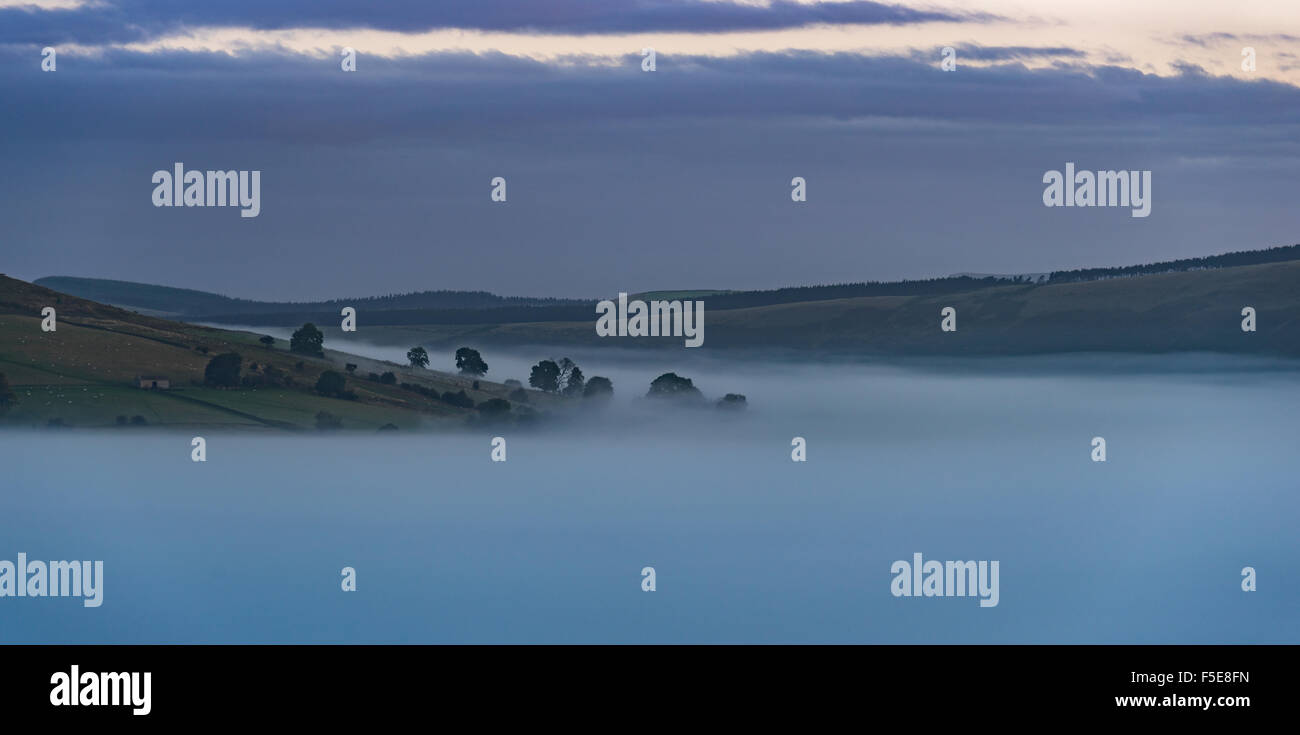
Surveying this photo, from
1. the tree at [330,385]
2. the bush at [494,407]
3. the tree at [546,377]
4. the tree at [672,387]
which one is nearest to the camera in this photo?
the tree at [330,385]

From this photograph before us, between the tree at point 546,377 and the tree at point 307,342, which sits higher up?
the tree at point 307,342

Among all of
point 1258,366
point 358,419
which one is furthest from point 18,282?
point 1258,366

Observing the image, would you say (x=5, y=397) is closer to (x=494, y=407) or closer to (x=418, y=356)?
(x=418, y=356)

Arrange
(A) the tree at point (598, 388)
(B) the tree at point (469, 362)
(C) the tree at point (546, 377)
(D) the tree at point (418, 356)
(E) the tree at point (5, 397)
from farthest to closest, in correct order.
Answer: (D) the tree at point (418, 356) → (B) the tree at point (469, 362) → (C) the tree at point (546, 377) → (E) the tree at point (5, 397) → (A) the tree at point (598, 388)

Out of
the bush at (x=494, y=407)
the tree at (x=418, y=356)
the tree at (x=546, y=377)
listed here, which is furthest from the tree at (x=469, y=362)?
the bush at (x=494, y=407)

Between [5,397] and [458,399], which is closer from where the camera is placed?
[458,399]

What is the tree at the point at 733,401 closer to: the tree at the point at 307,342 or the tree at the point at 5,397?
the tree at the point at 307,342

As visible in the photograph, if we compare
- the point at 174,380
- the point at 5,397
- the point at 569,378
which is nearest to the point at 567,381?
the point at 569,378
